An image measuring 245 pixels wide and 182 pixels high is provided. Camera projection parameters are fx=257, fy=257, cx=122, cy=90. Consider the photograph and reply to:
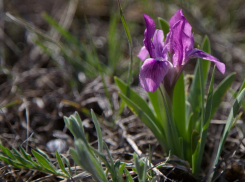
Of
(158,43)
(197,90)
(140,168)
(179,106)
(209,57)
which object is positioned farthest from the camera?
(197,90)

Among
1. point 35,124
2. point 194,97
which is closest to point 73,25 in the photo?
point 35,124

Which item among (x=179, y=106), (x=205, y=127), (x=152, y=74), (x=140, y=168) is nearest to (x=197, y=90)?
(x=179, y=106)

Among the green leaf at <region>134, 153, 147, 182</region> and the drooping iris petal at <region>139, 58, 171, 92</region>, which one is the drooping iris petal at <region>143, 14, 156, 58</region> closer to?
the drooping iris petal at <region>139, 58, 171, 92</region>

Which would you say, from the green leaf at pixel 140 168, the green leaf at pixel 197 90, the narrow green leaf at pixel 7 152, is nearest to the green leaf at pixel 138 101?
the green leaf at pixel 197 90

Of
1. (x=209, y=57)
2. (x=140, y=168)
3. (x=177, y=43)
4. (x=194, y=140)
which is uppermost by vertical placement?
(x=177, y=43)

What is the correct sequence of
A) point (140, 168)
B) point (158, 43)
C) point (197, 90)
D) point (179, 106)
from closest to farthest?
point (140, 168) < point (158, 43) < point (179, 106) < point (197, 90)

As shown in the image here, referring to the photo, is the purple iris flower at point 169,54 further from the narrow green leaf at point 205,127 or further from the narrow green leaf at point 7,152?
the narrow green leaf at point 7,152

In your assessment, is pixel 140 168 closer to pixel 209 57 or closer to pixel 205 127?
pixel 205 127

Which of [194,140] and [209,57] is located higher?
[209,57]
